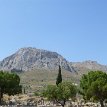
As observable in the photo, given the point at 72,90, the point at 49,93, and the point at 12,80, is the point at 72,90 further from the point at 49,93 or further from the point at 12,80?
the point at 12,80

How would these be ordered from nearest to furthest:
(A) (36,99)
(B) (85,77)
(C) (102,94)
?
(C) (102,94)
(B) (85,77)
(A) (36,99)

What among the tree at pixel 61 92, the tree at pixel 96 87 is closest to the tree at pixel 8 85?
the tree at pixel 61 92

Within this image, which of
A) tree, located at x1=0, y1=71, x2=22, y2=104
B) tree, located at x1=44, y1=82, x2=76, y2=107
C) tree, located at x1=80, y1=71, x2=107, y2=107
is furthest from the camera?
tree, located at x1=0, y1=71, x2=22, y2=104

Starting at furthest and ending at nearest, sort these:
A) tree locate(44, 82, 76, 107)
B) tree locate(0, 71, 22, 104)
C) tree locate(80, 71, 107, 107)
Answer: tree locate(0, 71, 22, 104) < tree locate(44, 82, 76, 107) < tree locate(80, 71, 107, 107)

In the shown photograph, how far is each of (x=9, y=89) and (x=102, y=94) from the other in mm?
35227

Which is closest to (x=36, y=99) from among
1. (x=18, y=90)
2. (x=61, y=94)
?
(x=18, y=90)

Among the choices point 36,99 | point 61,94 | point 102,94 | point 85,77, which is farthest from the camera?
point 36,99

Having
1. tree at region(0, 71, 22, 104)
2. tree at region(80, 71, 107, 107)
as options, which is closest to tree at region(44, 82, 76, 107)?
tree at region(80, 71, 107, 107)

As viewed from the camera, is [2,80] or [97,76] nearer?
[97,76]

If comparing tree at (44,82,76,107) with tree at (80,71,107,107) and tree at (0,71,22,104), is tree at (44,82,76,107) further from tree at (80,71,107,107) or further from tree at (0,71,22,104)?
tree at (0,71,22,104)

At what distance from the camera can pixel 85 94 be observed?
3551 inches

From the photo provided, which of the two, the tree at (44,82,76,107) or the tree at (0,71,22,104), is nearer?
the tree at (44,82,76,107)

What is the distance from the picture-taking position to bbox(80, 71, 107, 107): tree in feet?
282

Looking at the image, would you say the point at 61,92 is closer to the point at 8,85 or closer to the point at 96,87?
the point at 8,85
